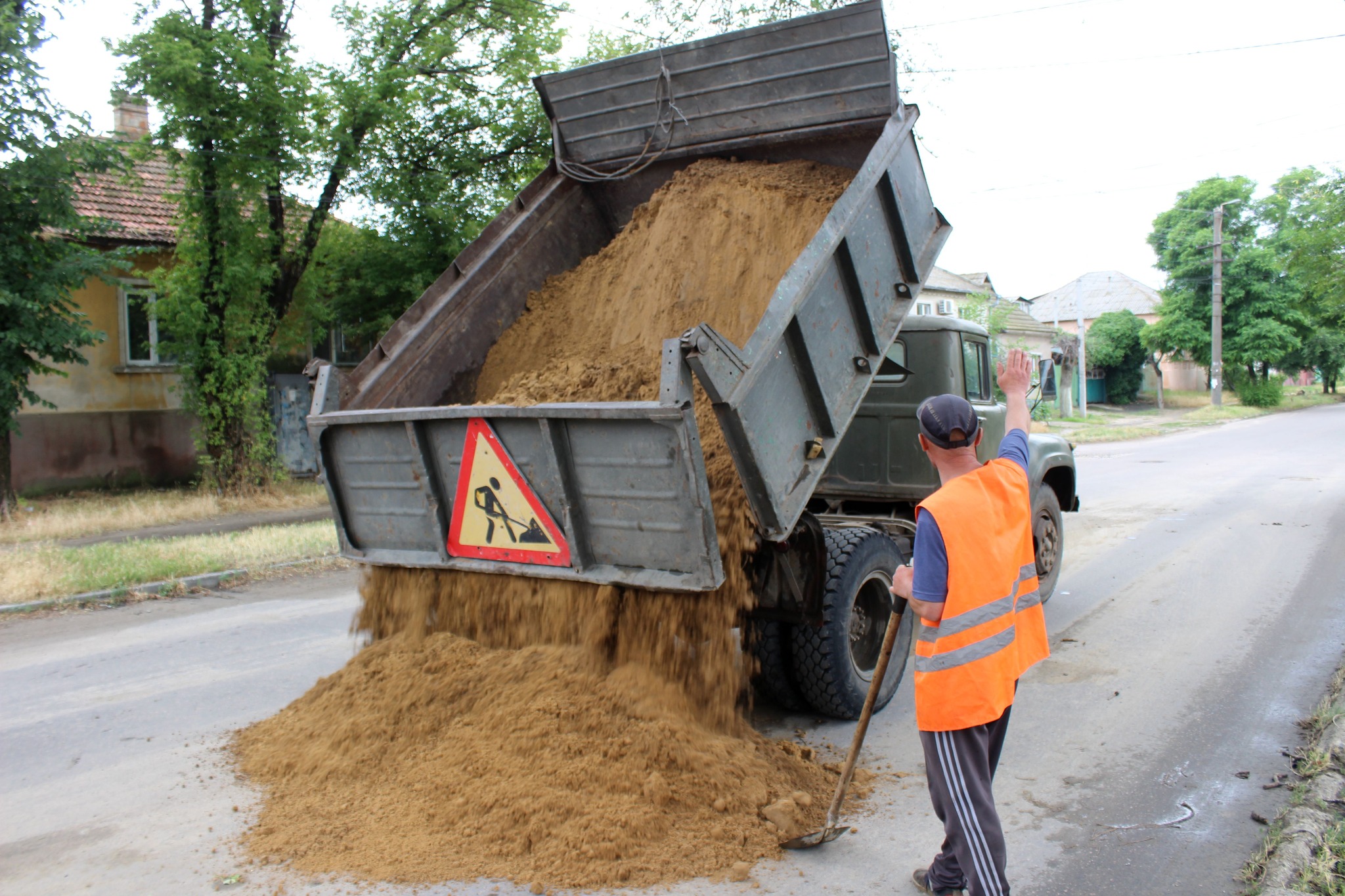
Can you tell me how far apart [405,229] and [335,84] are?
89.4 inches

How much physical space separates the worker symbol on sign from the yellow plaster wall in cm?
1330

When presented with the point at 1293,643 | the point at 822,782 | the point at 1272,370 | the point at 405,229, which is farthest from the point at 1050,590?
the point at 1272,370

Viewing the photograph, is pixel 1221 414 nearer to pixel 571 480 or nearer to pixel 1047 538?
pixel 1047 538

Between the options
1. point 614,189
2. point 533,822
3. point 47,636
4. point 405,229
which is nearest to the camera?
point 533,822

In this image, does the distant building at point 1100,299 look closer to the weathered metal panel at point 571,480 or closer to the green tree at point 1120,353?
the green tree at point 1120,353

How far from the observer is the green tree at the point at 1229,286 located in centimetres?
Result: 3988

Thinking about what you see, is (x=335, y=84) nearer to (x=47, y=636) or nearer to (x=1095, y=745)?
(x=47, y=636)

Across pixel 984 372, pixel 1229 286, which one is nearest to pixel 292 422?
pixel 984 372

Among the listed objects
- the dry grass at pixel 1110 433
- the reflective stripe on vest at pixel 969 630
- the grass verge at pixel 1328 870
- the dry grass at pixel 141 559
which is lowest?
the grass verge at pixel 1328 870

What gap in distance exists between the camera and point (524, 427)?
4117 mm

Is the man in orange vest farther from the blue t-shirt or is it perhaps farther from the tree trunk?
the tree trunk

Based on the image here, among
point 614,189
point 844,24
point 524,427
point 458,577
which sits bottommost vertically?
point 458,577

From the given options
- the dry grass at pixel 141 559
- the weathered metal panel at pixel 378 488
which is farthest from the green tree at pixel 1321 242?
the dry grass at pixel 141 559

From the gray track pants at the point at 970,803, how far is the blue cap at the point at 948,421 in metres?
0.87
